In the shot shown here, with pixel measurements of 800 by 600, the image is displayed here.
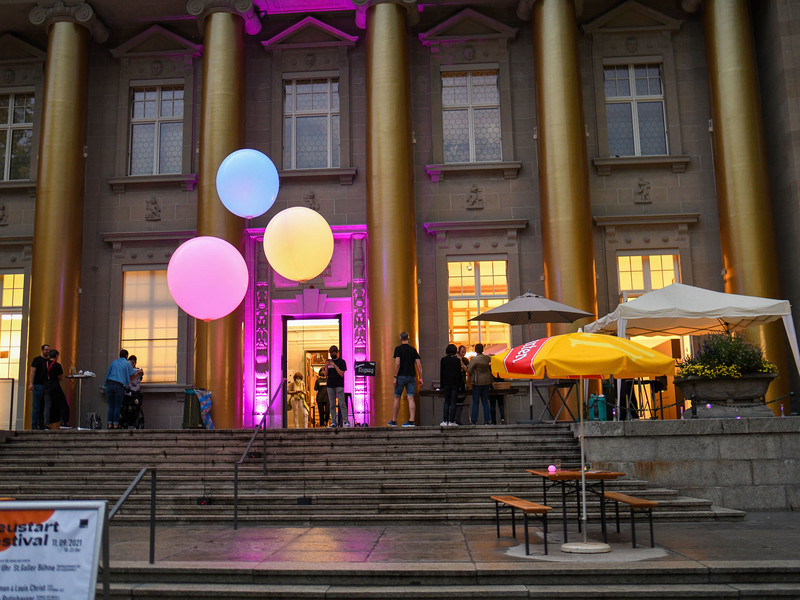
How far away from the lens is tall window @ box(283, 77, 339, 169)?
22.1 metres

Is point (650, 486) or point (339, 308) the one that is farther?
point (339, 308)

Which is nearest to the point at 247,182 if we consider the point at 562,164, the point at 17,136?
the point at 562,164

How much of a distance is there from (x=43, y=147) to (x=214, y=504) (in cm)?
1217

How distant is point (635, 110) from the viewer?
21844 millimetres

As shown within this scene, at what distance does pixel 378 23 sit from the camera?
67.4ft

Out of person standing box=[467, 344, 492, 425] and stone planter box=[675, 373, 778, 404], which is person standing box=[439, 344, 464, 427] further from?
stone planter box=[675, 373, 778, 404]

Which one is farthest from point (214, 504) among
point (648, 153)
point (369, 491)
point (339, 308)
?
point (648, 153)

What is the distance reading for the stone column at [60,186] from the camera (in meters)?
20.1

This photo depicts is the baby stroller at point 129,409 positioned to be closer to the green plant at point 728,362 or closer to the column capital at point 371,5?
the column capital at point 371,5

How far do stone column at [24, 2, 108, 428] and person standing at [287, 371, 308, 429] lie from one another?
5.13 m

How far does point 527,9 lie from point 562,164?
4.46 meters

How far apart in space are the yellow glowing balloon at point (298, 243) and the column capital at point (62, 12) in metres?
10.9

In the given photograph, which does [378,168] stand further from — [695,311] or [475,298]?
[695,311]

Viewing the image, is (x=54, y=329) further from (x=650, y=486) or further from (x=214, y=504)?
(x=650, y=486)
